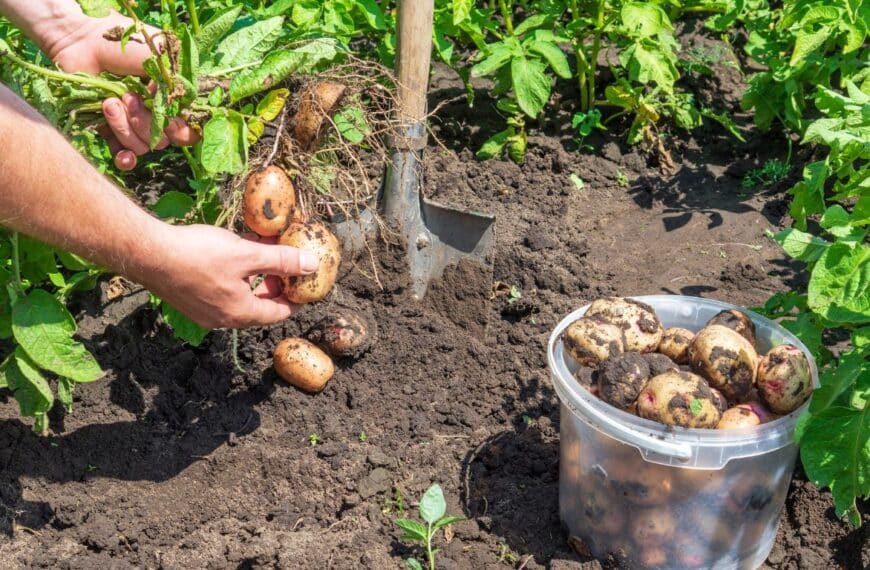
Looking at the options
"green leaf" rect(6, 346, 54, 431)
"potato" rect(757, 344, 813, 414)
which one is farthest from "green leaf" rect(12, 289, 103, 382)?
"potato" rect(757, 344, 813, 414)

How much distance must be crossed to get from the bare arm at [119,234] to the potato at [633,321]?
818mm

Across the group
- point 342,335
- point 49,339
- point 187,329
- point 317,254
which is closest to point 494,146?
point 342,335

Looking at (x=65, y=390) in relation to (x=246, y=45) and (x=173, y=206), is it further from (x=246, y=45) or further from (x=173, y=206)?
(x=246, y=45)

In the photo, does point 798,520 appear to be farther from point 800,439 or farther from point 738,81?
point 738,81

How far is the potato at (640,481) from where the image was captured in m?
2.26

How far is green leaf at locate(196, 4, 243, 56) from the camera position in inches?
95.6

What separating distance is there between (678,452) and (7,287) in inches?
74.2

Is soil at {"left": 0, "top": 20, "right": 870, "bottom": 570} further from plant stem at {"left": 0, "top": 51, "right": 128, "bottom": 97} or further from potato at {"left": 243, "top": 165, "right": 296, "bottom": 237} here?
plant stem at {"left": 0, "top": 51, "right": 128, "bottom": 97}

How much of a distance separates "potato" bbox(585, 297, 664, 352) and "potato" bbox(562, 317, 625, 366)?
0.03m

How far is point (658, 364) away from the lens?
239 cm

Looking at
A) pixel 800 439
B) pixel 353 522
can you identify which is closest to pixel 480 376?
pixel 353 522

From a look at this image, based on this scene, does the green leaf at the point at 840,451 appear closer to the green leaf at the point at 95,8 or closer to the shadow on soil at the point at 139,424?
the shadow on soil at the point at 139,424

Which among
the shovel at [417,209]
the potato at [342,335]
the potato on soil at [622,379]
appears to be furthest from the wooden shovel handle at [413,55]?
the potato on soil at [622,379]

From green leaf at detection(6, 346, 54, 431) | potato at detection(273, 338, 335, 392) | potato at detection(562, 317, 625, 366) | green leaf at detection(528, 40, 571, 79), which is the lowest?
potato at detection(273, 338, 335, 392)
